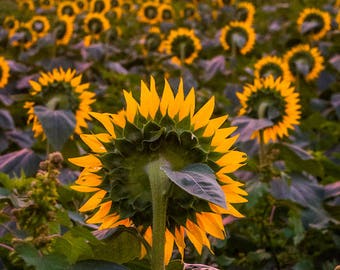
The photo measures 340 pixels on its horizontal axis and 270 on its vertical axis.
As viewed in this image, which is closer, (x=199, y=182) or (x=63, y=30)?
(x=199, y=182)

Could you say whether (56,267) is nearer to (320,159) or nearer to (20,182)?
(20,182)

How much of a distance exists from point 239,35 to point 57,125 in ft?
6.89

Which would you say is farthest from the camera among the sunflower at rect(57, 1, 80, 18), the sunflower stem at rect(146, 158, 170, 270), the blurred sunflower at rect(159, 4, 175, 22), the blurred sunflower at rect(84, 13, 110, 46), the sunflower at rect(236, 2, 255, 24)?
the blurred sunflower at rect(159, 4, 175, 22)

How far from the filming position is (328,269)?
179 centimetres

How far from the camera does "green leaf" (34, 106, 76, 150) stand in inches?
79.9

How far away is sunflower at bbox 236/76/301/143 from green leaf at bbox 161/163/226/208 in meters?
1.24

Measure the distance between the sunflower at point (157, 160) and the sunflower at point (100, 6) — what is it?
416 centimetres

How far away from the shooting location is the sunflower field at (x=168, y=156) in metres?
1.09

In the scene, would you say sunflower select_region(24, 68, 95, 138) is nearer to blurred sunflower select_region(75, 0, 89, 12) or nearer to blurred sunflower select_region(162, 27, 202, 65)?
blurred sunflower select_region(162, 27, 202, 65)

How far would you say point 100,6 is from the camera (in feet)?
17.1

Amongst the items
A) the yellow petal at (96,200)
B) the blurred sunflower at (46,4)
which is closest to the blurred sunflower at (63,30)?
the blurred sunflower at (46,4)

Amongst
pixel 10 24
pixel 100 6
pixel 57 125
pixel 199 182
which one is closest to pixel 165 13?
pixel 100 6

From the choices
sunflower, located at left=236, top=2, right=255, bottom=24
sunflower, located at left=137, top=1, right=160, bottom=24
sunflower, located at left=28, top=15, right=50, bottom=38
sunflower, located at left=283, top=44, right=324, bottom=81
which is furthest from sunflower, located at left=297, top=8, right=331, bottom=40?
sunflower, located at left=28, top=15, right=50, bottom=38

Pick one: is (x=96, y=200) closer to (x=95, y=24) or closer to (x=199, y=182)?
(x=199, y=182)
